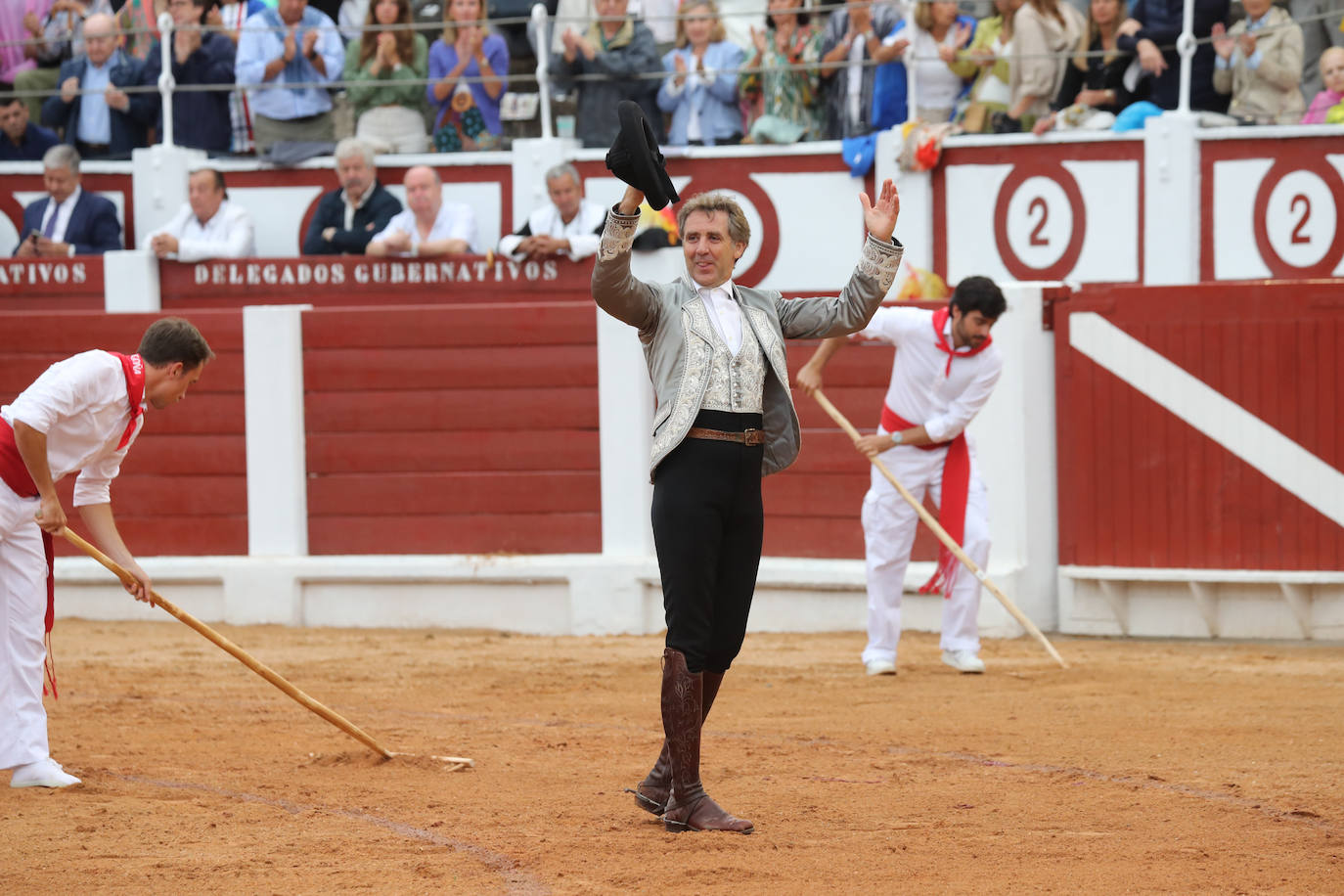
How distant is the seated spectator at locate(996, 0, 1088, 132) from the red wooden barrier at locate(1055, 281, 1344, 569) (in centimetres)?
222

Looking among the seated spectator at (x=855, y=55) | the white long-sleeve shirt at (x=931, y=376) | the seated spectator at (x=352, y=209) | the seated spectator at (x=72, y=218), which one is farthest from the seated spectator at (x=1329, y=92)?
the seated spectator at (x=72, y=218)

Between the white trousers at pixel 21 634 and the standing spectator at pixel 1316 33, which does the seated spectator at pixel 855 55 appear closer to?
the standing spectator at pixel 1316 33

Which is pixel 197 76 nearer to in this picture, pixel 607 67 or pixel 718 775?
pixel 607 67

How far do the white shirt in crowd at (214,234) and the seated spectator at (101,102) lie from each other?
1.22m

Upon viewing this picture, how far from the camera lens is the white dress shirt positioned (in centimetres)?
433

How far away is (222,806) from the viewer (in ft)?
15.5

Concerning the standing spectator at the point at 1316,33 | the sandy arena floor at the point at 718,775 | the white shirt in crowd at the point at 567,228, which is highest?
the standing spectator at the point at 1316,33

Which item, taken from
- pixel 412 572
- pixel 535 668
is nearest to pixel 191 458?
pixel 412 572

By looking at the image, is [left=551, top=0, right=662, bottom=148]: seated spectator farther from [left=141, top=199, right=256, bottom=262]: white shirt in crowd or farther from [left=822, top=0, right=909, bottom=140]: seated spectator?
[left=141, top=199, right=256, bottom=262]: white shirt in crowd

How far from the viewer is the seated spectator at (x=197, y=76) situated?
11.1 m

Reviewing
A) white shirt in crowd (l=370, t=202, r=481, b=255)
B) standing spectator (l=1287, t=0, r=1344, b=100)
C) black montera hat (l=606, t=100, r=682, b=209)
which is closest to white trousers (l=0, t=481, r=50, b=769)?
black montera hat (l=606, t=100, r=682, b=209)

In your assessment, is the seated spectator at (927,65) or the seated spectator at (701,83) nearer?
the seated spectator at (927,65)

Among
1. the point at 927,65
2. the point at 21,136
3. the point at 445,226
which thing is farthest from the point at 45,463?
the point at 21,136

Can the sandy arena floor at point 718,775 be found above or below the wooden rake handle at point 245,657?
below
